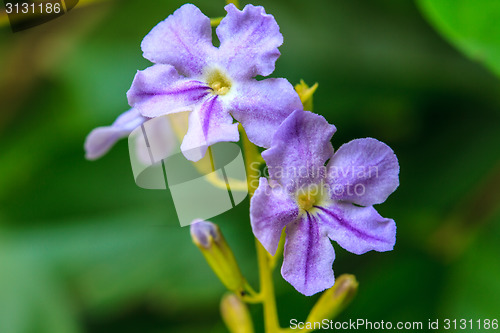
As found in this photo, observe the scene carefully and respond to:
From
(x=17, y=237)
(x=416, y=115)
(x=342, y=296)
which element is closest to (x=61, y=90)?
(x=17, y=237)

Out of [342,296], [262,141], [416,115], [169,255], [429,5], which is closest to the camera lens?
[262,141]

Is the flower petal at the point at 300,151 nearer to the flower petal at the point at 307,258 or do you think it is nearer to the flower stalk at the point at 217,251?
the flower petal at the point at 307,258

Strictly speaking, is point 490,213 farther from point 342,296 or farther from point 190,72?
point 190,72
